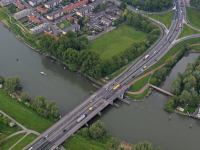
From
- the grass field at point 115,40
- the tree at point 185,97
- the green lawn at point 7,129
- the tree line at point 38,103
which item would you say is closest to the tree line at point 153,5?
the grass field at point 115,40

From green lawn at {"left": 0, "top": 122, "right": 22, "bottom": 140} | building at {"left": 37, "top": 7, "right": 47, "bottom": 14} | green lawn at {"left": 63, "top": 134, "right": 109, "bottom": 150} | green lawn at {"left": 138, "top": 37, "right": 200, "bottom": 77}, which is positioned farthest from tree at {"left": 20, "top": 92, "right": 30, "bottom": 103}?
building at {"left": 37, "top": 7, "right": 47, "bottom": 14}

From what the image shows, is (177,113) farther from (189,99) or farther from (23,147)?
(23,147)

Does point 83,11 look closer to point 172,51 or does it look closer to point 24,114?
point 172,51

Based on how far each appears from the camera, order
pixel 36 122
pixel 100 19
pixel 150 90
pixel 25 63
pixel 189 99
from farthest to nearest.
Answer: pixel 100 19 → pixel 25 63 → pixel 150 90 → pixel 189 99 → pixel 36 122

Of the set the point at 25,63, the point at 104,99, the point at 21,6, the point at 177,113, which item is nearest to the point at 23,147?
the point at 104,99

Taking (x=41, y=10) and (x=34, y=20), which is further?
(x=41, y=10)

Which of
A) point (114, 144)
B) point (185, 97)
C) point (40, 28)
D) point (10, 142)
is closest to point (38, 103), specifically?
point (10, 142)

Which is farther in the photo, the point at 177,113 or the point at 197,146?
the point at 177,113
